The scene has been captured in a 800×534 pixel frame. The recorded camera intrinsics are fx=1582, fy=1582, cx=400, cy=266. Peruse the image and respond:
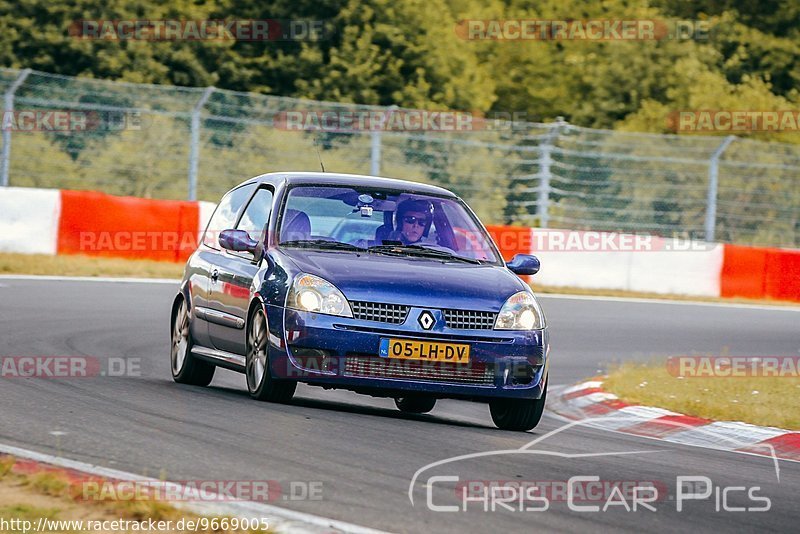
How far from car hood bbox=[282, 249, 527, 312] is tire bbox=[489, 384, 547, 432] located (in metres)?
0.64

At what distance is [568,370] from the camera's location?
45.1 ft

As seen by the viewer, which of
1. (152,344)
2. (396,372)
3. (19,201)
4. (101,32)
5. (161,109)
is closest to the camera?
(396,372)

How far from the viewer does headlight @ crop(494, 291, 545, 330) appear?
29.2ft

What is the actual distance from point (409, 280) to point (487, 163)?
1670cm

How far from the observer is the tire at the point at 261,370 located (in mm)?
8961

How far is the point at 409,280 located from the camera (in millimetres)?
8820

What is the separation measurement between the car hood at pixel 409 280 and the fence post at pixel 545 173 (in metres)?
16.0

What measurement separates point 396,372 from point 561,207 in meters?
17.2

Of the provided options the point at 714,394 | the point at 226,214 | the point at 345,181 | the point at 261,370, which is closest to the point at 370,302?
the point at 261,370

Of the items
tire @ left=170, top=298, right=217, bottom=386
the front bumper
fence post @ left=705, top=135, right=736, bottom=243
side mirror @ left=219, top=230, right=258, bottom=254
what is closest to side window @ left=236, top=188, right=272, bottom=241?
side mirror @ left=219, top=230, right=258, bottom=254

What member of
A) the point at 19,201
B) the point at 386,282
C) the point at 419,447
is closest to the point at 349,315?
the point at 386,282

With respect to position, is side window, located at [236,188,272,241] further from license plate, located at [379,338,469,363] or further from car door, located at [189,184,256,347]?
license plate, located at [379,338,469,363]

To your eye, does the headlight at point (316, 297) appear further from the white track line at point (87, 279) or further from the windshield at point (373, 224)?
the white track line at point (87, 279)

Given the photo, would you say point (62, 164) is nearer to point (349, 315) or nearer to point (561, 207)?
point (561, 207)
